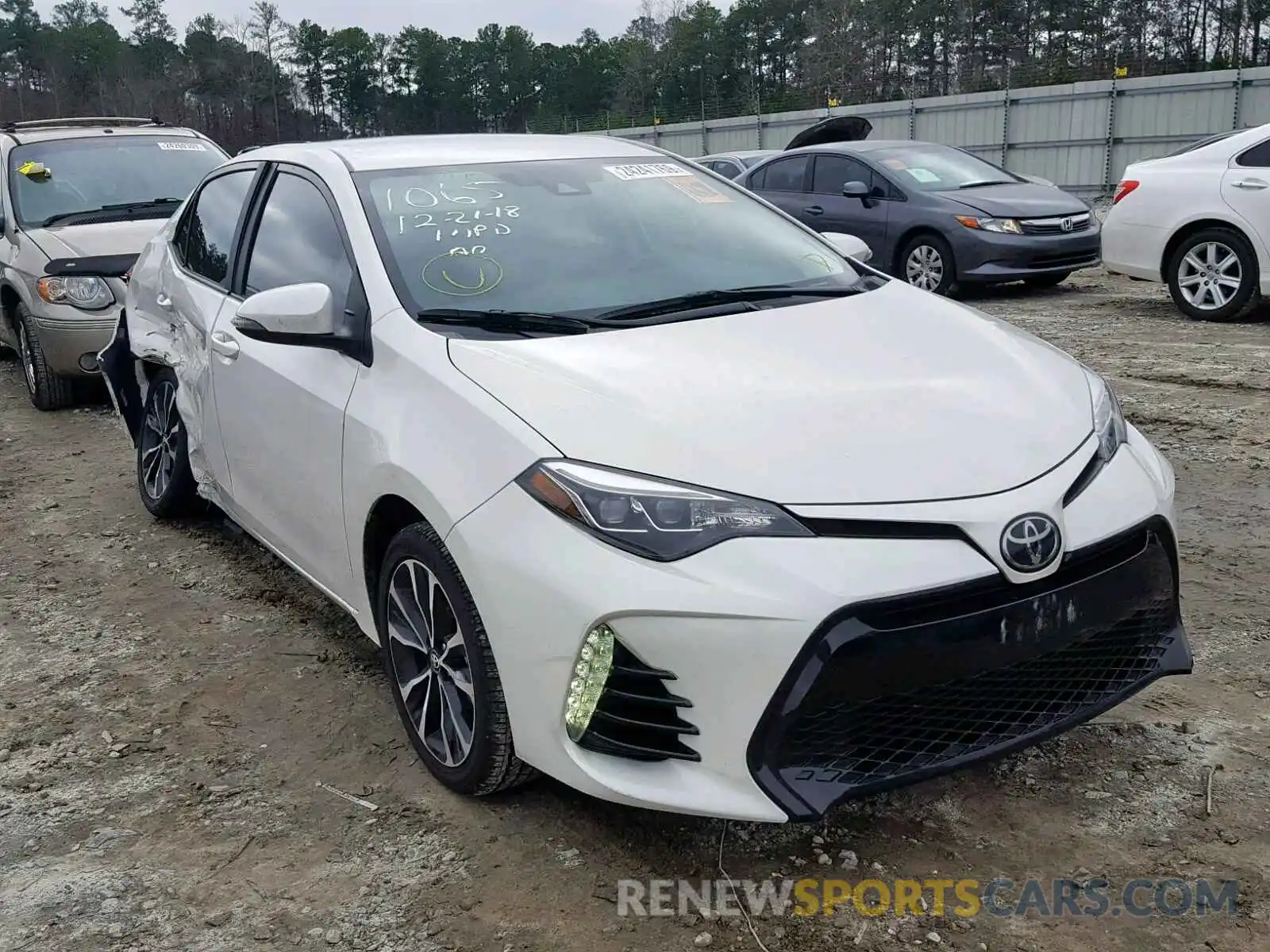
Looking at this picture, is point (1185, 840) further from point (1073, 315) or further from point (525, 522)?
point (1073, 315)

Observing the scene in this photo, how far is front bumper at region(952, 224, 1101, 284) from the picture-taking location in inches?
412

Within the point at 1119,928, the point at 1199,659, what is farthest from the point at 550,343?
the point at 1199,659

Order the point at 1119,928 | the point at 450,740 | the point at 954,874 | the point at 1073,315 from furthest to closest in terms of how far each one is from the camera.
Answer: the point at 1073,315 < the point at 450,740 < the point at 954,874 < the point at 1119,928

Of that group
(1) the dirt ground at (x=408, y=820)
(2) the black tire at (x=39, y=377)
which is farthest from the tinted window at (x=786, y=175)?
(1) the dirt ground at (x=408, y=820)

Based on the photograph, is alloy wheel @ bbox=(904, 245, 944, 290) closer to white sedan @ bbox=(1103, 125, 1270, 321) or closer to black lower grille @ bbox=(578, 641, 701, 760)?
white sedan @ bbox=(1103, 125, 1270, 321)

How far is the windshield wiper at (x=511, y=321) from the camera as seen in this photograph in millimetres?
3053

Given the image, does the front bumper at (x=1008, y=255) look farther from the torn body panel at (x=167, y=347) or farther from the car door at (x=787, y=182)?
the torn body panel at (x=167, y=347)

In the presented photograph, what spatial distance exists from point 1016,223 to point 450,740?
354 inches

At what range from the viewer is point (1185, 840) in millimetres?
2648

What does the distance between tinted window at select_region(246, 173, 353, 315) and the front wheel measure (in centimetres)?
784

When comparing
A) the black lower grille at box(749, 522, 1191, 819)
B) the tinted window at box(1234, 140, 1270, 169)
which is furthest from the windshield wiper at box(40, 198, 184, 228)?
the tinted window at box(1234, 140, 1270, 169)

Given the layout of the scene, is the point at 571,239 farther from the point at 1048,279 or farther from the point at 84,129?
the point at 1048,279

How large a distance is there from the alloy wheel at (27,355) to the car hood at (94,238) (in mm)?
581

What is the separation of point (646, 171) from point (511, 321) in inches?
44.6
